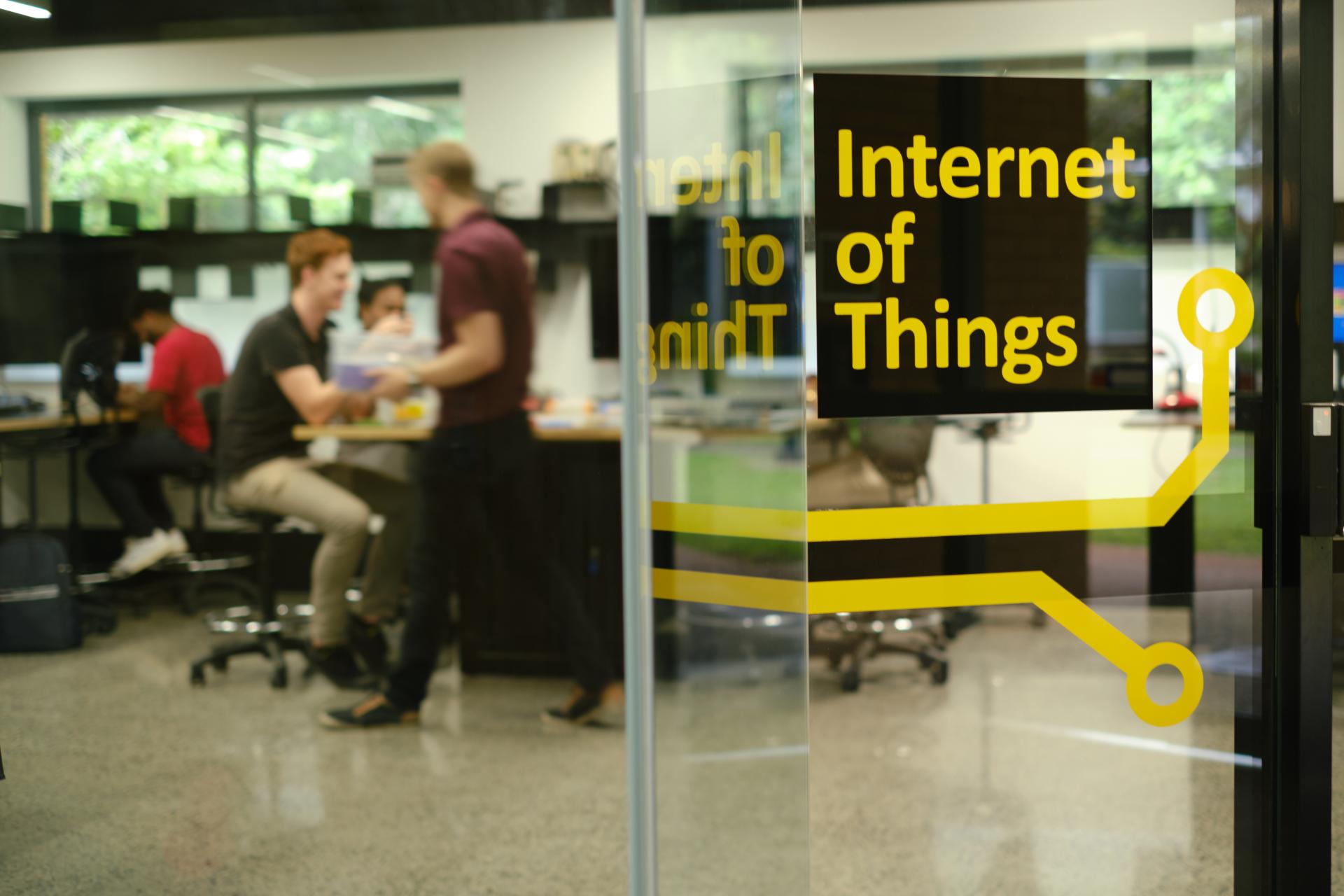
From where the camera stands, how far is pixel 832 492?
1858mm

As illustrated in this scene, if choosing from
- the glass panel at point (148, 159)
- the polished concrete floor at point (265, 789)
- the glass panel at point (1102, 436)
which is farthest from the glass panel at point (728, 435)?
the glass panel at point (148, 159)

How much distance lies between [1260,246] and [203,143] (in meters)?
2.57

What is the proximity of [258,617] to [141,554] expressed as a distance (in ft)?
1.16

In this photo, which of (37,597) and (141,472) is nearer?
(37,597)

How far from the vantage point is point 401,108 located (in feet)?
10.9

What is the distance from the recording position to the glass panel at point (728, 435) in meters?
1.69

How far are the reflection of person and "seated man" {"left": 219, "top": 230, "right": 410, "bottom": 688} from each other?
0.35 feet

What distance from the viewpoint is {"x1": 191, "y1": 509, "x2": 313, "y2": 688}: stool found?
3109 millimetres

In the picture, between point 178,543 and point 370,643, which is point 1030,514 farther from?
point 178,543

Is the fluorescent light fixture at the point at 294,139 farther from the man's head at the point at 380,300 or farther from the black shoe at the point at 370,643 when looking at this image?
the black shoe at the point at 370,643

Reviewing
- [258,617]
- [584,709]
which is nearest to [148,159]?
[258,617]

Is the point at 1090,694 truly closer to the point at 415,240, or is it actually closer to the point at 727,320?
the point at 727,320

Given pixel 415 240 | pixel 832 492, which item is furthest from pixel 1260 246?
pixel 415 240

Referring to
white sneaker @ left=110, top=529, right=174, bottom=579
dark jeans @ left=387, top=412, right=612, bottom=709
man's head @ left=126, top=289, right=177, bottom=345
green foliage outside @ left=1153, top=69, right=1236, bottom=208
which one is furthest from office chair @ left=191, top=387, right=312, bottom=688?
green foliage outside @ left=1153, top=69, right=1236, bottom=208
